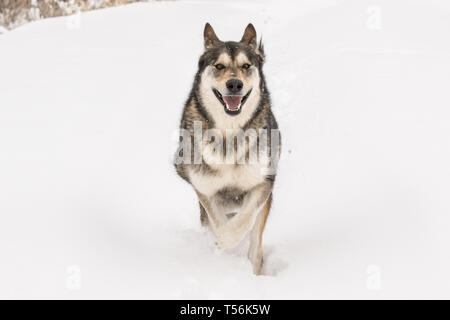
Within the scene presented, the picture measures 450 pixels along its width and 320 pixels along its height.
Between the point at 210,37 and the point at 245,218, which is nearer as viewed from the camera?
the point at 245,218

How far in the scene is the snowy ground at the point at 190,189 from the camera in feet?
8.11

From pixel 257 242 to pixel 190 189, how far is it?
49.8 inches

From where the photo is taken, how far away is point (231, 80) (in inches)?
105

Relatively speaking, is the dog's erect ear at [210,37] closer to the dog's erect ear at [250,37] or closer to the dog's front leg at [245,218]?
the dog's erect ear at [250,37]

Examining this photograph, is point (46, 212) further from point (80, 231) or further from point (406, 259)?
point (406, 259)

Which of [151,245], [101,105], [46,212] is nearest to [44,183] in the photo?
[46,212]

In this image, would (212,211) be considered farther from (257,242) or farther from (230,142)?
(230,142)

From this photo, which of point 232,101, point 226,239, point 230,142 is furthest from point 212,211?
point 232,101

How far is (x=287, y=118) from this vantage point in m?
5.01

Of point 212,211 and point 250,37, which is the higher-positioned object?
point 250,37
